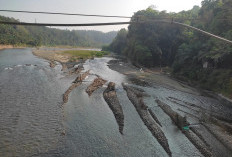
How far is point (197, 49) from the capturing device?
54156 millimetres

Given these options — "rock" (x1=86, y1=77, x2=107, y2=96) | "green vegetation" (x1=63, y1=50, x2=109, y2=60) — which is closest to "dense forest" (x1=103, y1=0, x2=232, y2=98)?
"rock" (x1=86, y1=77, x2=107, y2=96)

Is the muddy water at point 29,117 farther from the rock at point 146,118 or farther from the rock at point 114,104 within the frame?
the rock at point 146,118

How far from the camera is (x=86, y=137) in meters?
21.9

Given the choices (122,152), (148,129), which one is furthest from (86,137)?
(148,129)

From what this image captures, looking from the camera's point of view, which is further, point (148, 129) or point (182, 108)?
point (182, 108)

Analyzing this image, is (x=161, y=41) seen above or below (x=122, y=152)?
above

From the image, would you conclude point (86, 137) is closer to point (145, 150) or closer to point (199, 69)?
point (145, 150)

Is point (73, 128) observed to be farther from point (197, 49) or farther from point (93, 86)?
point (197, 49)

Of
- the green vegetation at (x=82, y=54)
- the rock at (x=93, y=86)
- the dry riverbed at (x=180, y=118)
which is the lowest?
the dry riverbed at (x=180, y=118)

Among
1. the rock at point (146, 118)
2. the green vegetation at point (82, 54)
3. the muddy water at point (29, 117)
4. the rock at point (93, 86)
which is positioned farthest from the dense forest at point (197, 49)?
the green vegetation at point (82, 54)

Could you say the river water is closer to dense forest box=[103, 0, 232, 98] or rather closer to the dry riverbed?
the dry riverbed

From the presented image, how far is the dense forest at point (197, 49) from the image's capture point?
4178cm

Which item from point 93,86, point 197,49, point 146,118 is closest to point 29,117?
point 146,118

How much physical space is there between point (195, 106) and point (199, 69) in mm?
19667
